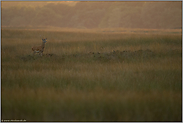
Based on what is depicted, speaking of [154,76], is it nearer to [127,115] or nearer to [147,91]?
[147,91]

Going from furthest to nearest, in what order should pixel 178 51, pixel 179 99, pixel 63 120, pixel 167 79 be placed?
pixel 178 51
pixel 167 79
pixel 179 99
pixel 63 120

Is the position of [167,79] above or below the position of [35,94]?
below

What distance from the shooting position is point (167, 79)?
6.29 metres

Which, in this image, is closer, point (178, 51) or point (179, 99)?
point (179, 99)

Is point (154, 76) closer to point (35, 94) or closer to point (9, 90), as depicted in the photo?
point (35, 94)

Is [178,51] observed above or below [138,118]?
above

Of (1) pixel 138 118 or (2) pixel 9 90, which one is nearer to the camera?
(1) pixel 138 118

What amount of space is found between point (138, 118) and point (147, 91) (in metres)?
1.60

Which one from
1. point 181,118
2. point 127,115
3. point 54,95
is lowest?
point 181,118

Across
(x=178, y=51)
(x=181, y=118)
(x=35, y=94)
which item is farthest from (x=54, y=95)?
(x=178, y=51)

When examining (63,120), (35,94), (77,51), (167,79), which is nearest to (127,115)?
(63,120)

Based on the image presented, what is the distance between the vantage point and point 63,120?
146 inches

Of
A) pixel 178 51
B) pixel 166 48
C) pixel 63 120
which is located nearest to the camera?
pixel 63 120

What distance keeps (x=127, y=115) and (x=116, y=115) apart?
0.26 metres
